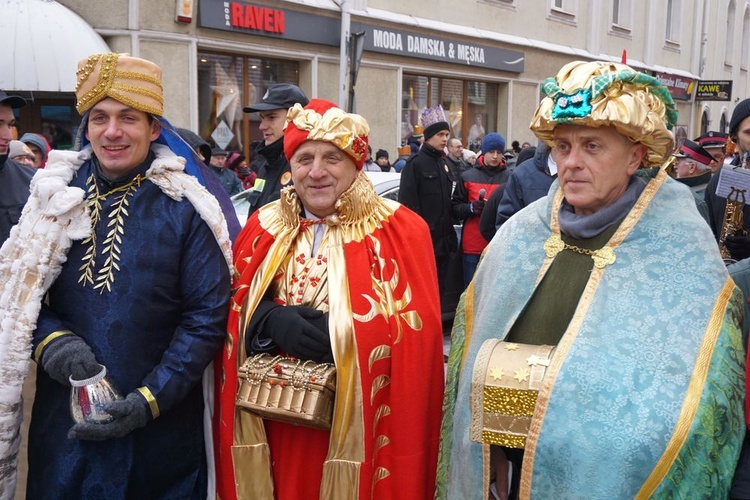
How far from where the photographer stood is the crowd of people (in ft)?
6.90

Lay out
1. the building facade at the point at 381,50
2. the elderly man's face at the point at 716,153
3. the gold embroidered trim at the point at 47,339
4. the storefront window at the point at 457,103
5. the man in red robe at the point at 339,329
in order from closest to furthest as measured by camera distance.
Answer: the gold embroidered trim at the point at 47,339 < the man in red robe at the point at 339,329 < the elderly man's face at the point at 716,153 < the building facade at the point at 381,50 < the storefront window at the point at 457,103

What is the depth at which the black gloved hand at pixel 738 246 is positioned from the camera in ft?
11.7

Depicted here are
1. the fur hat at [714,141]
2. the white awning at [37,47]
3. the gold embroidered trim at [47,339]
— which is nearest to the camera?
the gold embroidered trim at [47,339]

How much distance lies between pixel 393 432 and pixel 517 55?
15021 millimetres

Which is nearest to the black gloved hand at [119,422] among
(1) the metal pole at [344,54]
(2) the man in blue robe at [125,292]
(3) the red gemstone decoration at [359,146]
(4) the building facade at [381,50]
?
(2) the man in blue robe at [125,292]

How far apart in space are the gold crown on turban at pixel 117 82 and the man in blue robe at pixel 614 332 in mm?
1279

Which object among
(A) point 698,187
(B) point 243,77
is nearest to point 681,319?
(A) point 698,187

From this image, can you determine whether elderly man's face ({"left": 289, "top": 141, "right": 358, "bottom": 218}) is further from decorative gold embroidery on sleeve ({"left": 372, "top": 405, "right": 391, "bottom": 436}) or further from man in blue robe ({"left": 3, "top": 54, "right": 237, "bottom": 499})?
decorative gold embroidery on sleeve ({"left": 372, "top": 405, "right": 391, "bottom": 436})

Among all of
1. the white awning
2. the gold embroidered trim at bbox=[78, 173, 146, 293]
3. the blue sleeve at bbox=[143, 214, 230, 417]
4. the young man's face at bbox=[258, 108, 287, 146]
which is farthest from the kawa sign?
the gold embroidered trim at bbox=[78, 173, 146, 293]

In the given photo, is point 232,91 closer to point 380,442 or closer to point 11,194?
point 11,194

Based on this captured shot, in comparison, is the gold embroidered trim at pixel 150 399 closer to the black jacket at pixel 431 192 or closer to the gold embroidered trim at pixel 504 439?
the gold embroidered trim at pixel 504 439

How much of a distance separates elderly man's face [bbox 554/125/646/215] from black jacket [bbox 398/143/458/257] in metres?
4.11

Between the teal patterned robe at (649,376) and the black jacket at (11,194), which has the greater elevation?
the black jacket at (11,194)

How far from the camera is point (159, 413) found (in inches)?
99.0
